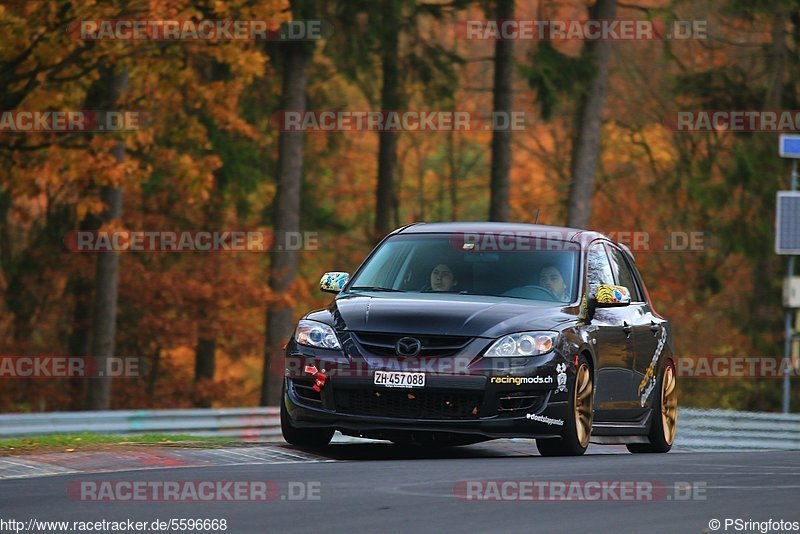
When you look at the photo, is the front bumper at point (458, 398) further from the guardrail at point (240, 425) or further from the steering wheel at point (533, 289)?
the guardrail at point (240, 425)

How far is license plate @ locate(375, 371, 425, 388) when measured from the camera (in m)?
11.3

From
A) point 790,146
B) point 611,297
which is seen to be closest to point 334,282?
point 611,297

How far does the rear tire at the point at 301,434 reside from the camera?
39.8ft

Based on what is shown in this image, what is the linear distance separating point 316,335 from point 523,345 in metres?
1.51

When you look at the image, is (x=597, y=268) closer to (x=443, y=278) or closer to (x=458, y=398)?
(x=443, y=278)

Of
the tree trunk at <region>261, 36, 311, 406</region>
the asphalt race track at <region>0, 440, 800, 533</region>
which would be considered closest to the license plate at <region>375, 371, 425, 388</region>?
the asphalt race track at <region>0, 440, 800, 533</region>

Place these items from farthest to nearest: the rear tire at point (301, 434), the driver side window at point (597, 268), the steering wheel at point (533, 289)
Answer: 1. the driver side window at point (597, 268)
2. the steering wheel at point (533, 289)
3. the rear tire at point (301, 434)

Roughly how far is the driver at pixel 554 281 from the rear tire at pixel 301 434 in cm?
202

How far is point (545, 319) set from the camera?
11.8m

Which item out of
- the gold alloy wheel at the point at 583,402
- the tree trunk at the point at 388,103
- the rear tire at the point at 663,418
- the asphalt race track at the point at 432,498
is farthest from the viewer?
the tree trunk at the point at 388,103

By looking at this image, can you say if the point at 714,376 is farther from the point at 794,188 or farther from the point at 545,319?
the point at 545,319

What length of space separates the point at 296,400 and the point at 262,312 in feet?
92.9

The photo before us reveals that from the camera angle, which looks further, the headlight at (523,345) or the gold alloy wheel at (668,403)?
the gold alloy wheel at (668,403)

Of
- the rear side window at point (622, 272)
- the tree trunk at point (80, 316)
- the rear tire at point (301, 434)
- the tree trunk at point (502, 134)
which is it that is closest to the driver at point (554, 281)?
the rear side window at point (622, 272)
